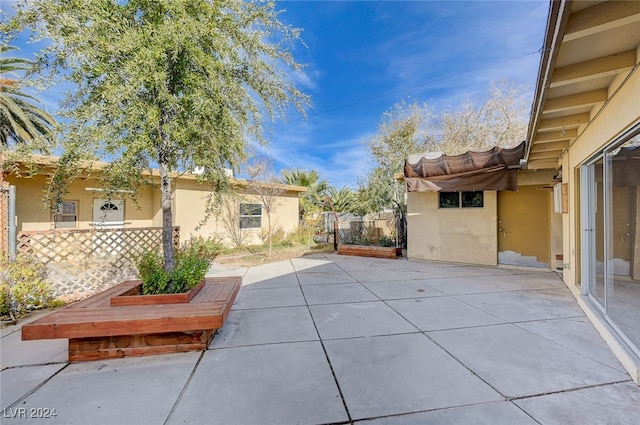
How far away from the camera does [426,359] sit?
2.79 m

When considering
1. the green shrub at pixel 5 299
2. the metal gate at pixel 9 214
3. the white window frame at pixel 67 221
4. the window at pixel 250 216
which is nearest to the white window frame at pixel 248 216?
the window at pixel 250 216

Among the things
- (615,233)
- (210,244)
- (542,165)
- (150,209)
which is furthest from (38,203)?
(542,165)

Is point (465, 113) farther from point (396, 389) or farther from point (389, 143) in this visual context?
point (396, 389)

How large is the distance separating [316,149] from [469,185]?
1611 cm

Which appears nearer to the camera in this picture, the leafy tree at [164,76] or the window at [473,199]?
the leafy tree at [164,76]

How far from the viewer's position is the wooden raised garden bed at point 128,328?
8.89ft

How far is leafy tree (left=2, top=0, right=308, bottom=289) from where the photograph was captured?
3045 mm

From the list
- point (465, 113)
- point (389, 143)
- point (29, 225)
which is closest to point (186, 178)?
point (29, 225)

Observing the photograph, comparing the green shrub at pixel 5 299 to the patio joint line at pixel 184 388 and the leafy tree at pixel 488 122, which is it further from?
the leafy tree at pixel 488 122

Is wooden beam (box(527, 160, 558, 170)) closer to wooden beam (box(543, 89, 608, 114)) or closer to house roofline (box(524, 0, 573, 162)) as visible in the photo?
wooden beam (box(543, 89, 608, 114))

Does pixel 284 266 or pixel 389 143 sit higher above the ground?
pixel 389 143

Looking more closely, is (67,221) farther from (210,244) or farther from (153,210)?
(210,244)

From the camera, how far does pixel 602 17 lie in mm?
2055

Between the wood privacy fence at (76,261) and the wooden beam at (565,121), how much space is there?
7.23 m
